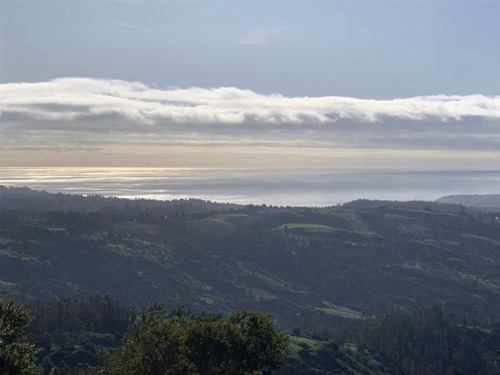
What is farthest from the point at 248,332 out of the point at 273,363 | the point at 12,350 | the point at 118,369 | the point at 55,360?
the point at 55,360

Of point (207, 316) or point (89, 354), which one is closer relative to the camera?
point (207, 316)

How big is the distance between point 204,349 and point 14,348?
2490 centimetres

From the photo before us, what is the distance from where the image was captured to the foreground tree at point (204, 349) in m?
70.1

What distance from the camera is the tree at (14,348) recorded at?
55906 mm

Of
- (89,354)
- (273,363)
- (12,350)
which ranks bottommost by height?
(89,354)

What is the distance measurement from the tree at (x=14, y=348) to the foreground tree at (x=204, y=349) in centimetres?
1241

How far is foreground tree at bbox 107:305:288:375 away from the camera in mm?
70125

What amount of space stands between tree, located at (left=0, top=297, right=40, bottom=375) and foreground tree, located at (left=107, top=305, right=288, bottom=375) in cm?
1241

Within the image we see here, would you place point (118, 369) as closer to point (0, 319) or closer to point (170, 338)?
point (170, 338)

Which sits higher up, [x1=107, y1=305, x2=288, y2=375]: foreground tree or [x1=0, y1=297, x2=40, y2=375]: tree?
[x1=0, y1=297, x2=40, y2=375]: tree

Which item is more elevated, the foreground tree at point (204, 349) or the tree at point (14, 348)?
the tree at point (14, 348)

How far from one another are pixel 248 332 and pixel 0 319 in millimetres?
31142

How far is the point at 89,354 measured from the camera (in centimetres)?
19738

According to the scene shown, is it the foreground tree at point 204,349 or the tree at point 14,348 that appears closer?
the tree at point 14,348
